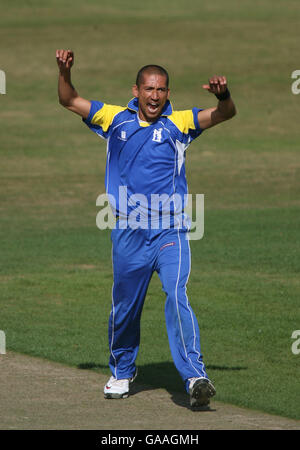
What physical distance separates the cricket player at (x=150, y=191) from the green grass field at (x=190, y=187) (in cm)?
75

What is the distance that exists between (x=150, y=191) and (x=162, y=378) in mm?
1771

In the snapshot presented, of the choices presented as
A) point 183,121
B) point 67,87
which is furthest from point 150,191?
point 67,87

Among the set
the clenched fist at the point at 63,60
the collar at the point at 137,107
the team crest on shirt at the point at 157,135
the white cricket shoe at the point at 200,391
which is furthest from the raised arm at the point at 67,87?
the white cricket shoe at the point at 200,391

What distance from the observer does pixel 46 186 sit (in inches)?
856

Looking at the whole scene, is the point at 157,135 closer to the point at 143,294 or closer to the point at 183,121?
the point at 183,121

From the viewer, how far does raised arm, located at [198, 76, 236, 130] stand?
7.58 m

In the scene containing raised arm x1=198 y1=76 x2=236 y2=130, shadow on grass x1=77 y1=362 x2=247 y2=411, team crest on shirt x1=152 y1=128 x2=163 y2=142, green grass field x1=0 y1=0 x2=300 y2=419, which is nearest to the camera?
raised arm x1=198 y1=76 x2=236 y2=130

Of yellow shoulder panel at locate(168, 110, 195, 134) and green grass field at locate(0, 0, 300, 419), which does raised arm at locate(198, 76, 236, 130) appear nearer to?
yellow shoulder panel at locate(168, 110, 195, 134)

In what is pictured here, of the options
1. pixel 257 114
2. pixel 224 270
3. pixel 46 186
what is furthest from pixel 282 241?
pixel 257 114

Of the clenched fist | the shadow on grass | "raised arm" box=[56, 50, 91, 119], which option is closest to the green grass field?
the shadow on grass

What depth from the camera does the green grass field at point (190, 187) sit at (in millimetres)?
9711

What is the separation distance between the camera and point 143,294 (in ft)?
25.8

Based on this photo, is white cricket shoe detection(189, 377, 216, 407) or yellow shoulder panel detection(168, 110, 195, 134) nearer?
white cricket shoe detection(189, 377, 216, 407)

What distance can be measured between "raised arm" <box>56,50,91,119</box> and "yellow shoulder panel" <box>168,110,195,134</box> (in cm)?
67
